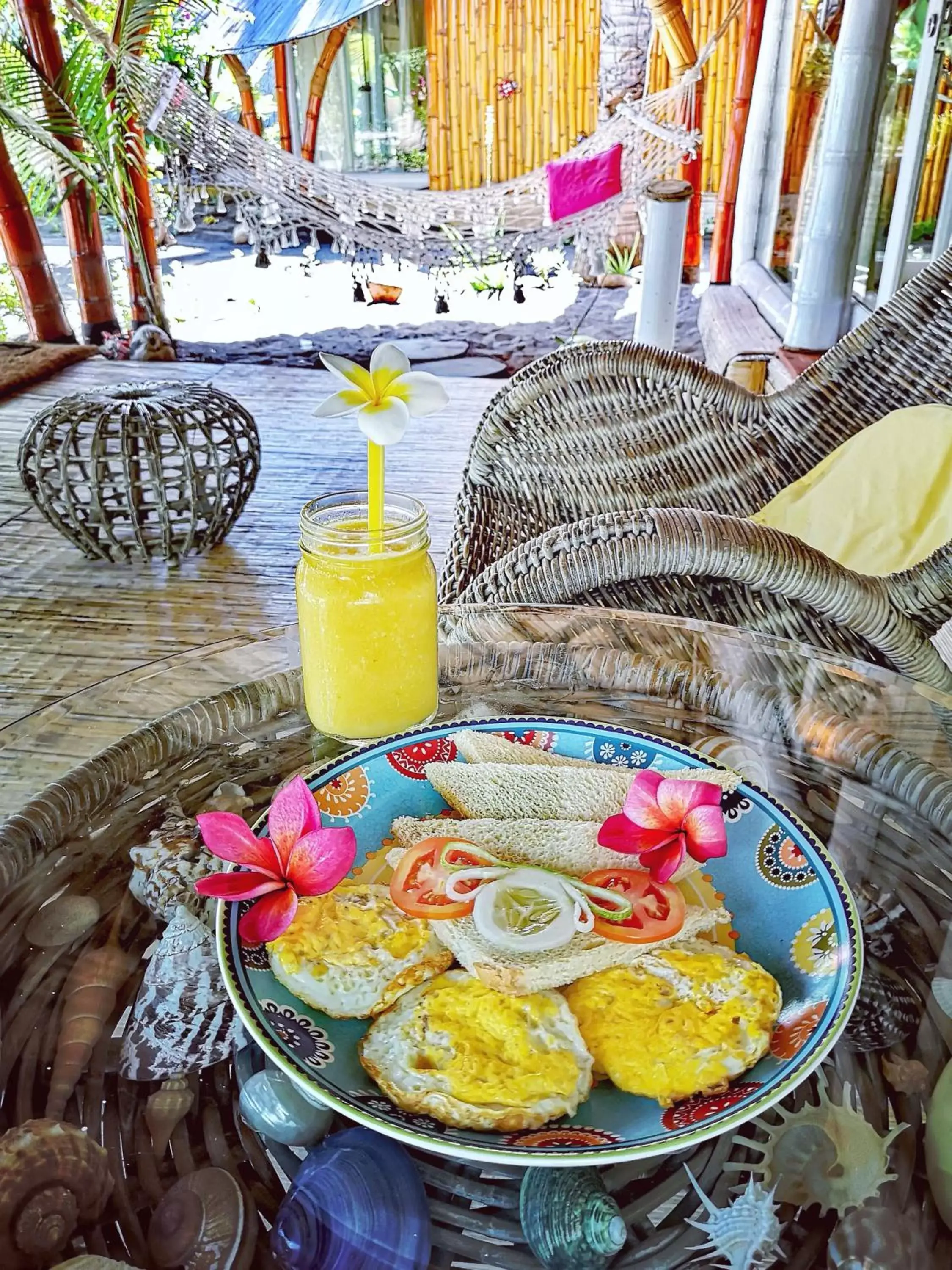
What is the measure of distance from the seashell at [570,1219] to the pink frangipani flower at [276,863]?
133 mm

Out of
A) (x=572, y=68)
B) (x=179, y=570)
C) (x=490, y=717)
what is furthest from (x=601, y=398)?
(x=572, y=68)

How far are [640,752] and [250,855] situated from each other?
0.22 m

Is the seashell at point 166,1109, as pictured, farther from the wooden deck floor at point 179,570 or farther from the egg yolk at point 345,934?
A: the wooden deck floor at point 179,570

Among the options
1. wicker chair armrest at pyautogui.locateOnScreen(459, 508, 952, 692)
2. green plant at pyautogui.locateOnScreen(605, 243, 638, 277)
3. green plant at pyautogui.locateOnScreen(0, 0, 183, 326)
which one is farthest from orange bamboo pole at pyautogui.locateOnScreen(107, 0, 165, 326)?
wicker chair armrest at pyautogui.locateOnScreen(459, 508, 952, 692)

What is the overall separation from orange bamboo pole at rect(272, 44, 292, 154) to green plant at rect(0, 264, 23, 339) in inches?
50.7

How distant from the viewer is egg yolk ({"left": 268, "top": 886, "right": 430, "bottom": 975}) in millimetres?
388

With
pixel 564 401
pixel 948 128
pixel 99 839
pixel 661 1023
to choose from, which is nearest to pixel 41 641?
pixel 564 401

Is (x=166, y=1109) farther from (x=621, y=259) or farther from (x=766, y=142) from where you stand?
(x=621, y=259)

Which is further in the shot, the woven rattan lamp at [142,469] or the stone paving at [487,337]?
the stone paving at [487,337]

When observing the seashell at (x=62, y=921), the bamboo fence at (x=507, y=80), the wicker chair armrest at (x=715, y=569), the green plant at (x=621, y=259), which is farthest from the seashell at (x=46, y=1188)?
the bamboo fence at (x=507, y=80)

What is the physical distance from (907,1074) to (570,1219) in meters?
0.15

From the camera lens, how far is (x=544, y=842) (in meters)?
0.45

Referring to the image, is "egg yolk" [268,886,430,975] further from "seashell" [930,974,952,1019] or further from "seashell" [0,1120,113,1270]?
"seashell" [930,974,952,1019]

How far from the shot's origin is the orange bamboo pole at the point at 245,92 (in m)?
4.11
